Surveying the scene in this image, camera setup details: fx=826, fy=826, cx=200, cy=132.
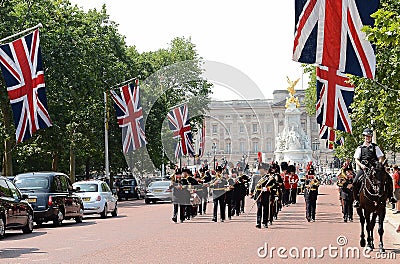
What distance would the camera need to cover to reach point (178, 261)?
15555mm

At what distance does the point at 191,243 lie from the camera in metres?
19.6

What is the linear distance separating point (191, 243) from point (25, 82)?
15254 millimetres

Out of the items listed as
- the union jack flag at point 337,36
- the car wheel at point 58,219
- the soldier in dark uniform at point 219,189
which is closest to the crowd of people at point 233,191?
the soldier in dark uniform at point 219,189

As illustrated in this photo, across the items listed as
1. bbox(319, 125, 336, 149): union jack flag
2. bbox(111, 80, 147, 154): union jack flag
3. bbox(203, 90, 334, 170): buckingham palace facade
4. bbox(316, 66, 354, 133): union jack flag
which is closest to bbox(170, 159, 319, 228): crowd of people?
bbox(316, 66, 354, 133): union jack flag

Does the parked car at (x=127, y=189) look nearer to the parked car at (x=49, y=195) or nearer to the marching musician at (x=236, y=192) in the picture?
the marching musician at (x=236, y=192)

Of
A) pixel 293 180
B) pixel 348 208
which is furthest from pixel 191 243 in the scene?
pixel 293 180

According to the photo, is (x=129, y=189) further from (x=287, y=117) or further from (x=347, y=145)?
(x=287, y=117)

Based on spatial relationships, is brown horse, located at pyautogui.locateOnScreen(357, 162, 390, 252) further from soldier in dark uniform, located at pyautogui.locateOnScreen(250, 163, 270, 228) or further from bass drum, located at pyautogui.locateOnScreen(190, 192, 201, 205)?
bass drum, located at pyautogui.locateOnScreen(190, 192, 201, 205)

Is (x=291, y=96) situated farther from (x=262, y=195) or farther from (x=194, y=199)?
(x=262, y=195)

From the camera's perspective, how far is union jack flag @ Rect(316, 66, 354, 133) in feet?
101

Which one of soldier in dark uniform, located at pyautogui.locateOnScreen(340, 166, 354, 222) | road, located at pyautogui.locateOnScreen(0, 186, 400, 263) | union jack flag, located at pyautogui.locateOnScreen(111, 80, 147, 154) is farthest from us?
union jack flag, located at pyautogui.locateOnScreen(111, 80, 147, 154)

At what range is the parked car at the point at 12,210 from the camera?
22.0 metres

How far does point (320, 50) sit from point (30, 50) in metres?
15.1

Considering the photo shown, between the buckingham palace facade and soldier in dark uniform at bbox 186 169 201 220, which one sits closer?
soldier in dark uniform at bbox 186 169 201 220
